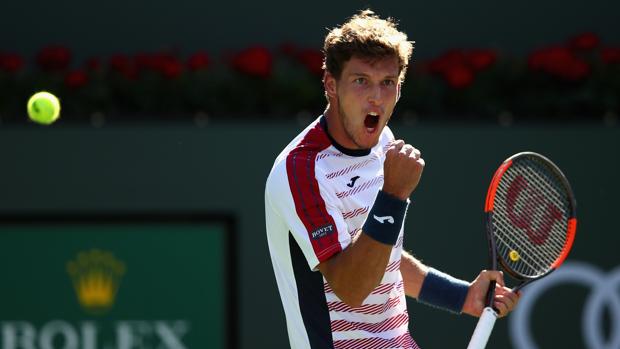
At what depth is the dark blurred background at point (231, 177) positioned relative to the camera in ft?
21.7

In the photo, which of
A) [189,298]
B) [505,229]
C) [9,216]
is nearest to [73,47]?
[9,216]

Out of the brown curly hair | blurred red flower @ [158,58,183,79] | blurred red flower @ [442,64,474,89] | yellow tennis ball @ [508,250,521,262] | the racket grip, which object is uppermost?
blurred red flower @ [158,58,183,79]

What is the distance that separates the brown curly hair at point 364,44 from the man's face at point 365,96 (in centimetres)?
2

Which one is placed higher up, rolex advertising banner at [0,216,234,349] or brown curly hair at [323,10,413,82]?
brown curly hair at [323,10,413,82]

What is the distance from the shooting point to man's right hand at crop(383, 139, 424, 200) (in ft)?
11.3

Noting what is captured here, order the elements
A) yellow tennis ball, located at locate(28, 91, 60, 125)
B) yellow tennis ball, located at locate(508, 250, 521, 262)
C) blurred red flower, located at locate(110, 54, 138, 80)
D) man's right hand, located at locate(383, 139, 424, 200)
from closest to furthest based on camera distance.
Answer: man's right hand, located at locate(383, 139, 424, 200) < yellow tennis ball, located at locate(508, 250, 521, 262) < yellow tennis ball, located at locate(28, 91, 60, 125) < blurred red flower, located at locate(110, 54, 138, 80)

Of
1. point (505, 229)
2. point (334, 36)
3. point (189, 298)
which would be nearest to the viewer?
point (334, 36)

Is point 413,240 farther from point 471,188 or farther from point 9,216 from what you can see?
point 9,216

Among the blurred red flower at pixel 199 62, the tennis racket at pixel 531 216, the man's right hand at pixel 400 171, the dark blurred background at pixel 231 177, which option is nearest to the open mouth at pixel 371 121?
the man's right hand at pixel 400 171

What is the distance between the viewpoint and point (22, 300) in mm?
6594

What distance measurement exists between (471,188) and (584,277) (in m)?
0.78

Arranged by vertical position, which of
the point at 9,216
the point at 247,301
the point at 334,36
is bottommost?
the point at 247,301

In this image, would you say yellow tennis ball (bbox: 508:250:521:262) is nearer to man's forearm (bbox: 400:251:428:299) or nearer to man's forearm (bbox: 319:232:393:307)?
man's forearm (bbox: 400:251:428:299)

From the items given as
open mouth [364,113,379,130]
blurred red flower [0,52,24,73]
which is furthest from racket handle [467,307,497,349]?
blurred red flower [0,52,24,73]
